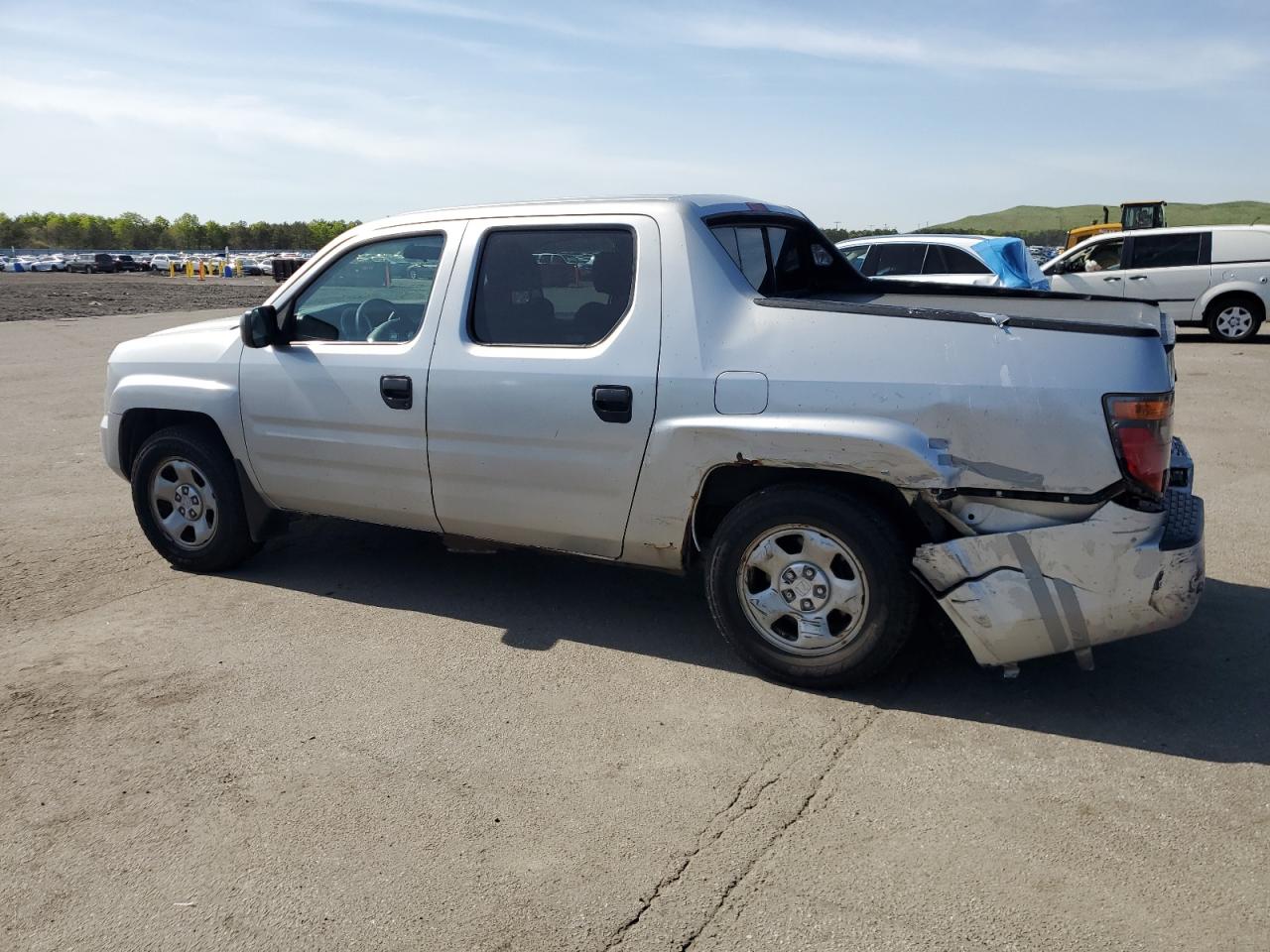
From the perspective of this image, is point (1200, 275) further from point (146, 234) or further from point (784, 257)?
point (146, 234)

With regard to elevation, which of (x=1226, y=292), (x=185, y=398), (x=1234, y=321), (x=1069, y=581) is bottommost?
(x=1069, y=581)

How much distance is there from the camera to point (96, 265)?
7938 centimetres

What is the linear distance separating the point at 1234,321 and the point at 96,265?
3145 inches

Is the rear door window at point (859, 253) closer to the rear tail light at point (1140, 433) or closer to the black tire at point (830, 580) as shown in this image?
the black tire at point (830, 580)

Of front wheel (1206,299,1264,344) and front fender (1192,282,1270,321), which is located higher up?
front fender (1192,282,1270,321)

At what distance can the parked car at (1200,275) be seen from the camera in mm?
16906

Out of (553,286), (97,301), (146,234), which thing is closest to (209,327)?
(553,286)

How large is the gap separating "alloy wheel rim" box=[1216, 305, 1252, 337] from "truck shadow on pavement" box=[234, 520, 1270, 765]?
13.9 metres

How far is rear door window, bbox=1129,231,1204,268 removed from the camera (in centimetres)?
1717

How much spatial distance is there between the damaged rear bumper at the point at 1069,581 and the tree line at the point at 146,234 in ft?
463

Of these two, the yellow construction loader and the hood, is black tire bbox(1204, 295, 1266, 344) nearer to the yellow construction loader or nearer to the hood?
the hood

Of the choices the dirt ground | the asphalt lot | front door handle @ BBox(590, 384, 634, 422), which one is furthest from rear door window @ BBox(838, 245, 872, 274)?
the dirt ground

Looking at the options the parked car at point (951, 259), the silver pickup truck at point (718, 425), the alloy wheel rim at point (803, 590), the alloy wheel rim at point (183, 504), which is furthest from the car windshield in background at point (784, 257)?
the parked car at point (951, 259)

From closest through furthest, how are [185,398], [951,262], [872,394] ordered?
[872,394], [185,398], [951,262]
